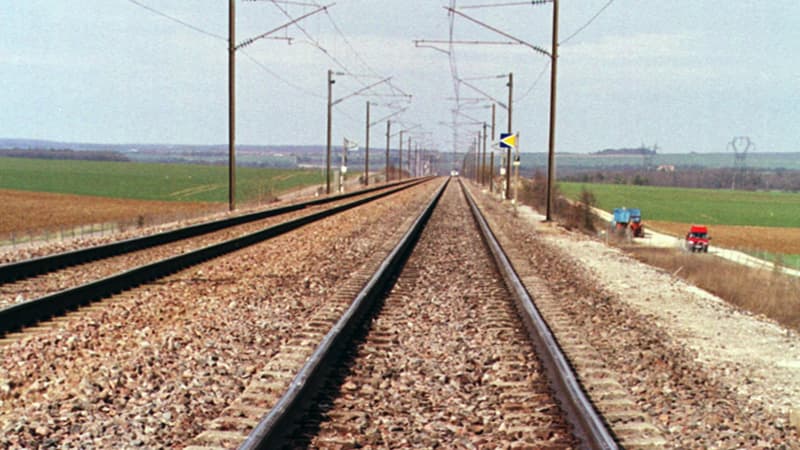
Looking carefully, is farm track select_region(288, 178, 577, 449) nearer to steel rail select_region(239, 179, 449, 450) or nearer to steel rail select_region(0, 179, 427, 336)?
steel rail select_region(239, 179, 449, 450)

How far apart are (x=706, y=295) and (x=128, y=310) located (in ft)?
30.1

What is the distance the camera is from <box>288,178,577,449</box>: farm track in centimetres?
556

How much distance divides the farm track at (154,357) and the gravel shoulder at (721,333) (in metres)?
4.39

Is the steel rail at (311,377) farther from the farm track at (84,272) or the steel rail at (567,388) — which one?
the farm track at (84,272)

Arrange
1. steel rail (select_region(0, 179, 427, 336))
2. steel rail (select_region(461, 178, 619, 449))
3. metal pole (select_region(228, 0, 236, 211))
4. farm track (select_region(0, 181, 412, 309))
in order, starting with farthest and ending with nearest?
metal pole (select_region(228, 0, 236, 211)) → farm track (select_region(0, 181, 412, 309)) → steel rail (select_region(0, 179, 427, 336)) → steel rail (select_region(461, 178, 619, 449))

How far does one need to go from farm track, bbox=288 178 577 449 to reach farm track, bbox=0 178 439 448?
0.91 metres

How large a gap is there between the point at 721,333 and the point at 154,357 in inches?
261

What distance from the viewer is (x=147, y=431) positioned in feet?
18.0

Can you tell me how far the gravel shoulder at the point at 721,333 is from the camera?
735 centimetres

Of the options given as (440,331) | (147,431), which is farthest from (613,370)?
(147,431)

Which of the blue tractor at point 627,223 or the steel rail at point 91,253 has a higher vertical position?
the steel rail at point 91,253

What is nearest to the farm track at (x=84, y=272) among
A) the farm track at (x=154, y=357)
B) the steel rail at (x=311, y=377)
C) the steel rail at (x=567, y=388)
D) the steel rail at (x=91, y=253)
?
the steel rail at (x=91, y=253)

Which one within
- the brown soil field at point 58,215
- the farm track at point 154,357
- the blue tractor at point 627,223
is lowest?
the brown soil field at point 58,215

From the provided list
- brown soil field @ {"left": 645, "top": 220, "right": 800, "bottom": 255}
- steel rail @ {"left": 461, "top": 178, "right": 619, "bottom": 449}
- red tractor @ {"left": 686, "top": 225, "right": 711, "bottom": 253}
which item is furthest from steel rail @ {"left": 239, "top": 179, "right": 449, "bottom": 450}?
brown soil field @ {"left": 645, "top": 220, "right": 800, "bottom": 255}
